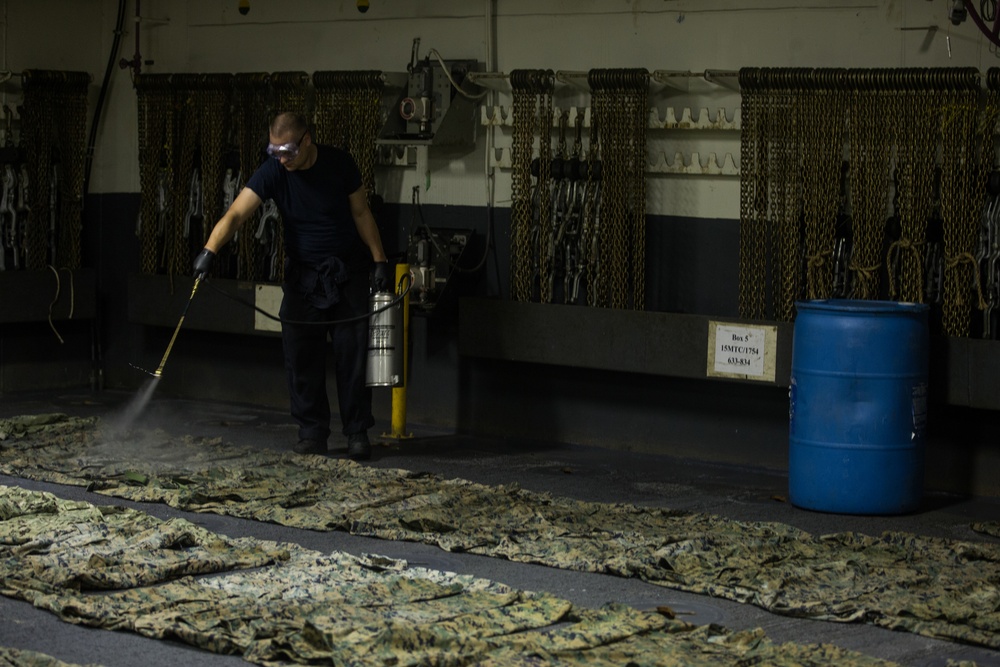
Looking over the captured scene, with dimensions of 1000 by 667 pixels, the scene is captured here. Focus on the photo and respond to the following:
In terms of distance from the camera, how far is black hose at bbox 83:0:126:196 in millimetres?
10742

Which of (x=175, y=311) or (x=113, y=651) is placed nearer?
(x=113, y=651)

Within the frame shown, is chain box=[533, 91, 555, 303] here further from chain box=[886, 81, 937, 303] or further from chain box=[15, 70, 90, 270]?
chain box=[15, 70, 90, 270]

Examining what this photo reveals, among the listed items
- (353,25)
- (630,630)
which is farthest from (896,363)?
(353,25)

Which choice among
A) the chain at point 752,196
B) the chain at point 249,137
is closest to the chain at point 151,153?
the chain at point 249,137

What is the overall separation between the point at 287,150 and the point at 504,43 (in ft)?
5.80

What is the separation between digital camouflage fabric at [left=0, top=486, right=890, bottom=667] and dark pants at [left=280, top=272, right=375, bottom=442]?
→ 2.17 m

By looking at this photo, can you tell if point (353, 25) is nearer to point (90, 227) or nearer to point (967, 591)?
point (90, 227)

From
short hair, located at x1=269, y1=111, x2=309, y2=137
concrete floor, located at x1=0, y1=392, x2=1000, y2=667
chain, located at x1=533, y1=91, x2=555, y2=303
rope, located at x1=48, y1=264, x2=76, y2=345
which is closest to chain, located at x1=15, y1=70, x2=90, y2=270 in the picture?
rope, located at x1=48, y1=264, x2=76, y2=345

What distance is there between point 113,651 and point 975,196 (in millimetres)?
4733

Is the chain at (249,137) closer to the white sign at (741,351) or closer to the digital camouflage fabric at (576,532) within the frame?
the digital camouflage fabric at (576,532)

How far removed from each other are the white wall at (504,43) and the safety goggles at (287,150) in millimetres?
1530

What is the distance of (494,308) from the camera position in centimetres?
880

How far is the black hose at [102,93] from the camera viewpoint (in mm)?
10742

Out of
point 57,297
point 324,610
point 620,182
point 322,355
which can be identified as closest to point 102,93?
point 57,297
